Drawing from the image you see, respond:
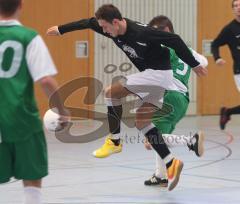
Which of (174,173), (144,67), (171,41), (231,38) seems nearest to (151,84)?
(144,67)

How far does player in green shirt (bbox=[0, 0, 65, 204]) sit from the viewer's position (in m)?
4.73

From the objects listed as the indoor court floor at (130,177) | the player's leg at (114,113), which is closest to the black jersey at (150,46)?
the player's leg at (114,113)

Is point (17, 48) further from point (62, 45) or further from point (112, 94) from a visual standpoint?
point (62, 45)

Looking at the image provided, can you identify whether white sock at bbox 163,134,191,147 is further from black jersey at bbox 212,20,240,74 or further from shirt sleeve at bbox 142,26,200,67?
black jersey at bbox 212,20,240,74

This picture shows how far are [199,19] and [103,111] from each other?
3296mm

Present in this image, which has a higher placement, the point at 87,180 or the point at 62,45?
the point at 62,45

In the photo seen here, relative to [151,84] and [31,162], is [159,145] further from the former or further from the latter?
[31,162]

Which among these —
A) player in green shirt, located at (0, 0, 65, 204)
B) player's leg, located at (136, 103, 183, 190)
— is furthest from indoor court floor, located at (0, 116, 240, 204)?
player in green shirt, located at (0, 0, 65, 204)

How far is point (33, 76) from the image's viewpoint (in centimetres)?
472

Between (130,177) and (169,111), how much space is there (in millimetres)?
1019

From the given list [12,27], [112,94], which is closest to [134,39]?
[112,94]

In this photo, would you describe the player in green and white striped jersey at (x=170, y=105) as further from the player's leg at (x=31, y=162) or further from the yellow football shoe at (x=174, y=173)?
the player's leg at (x=31, y=162)

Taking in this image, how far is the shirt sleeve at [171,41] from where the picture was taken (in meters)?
7.10

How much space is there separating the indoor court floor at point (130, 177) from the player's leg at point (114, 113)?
39cm
